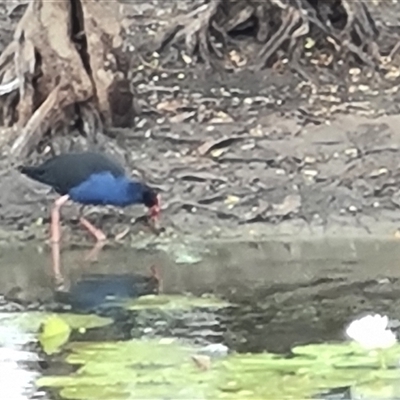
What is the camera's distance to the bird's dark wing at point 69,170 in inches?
372

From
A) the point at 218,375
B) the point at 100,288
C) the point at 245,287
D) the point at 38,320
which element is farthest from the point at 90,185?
the point at 218,375

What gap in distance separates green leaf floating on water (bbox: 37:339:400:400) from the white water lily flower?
0.04m

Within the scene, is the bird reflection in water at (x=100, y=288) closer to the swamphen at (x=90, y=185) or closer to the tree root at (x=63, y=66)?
the swamphen at (x=90, y=185)

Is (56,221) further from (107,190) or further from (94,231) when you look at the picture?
(107,190)

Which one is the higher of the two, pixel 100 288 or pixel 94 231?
pixel 94 231

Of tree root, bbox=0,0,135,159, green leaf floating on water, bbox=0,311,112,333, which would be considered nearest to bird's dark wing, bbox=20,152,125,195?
tree root, bbox=0,0,135,159

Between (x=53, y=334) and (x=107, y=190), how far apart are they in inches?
113

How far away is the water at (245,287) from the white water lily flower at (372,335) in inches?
7.6

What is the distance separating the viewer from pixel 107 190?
9430 mm

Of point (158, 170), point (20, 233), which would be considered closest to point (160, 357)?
point (20, 233)

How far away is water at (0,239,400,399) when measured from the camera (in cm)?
658

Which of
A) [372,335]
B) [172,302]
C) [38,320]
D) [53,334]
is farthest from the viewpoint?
[172,302]

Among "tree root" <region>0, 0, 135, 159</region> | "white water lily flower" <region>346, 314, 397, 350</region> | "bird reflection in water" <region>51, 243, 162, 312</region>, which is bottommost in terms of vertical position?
"white water lily flower" <region>346, 314, 397, 350</region>

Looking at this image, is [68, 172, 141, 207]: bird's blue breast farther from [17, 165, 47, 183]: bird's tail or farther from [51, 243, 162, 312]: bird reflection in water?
[51, 243, 162, 312]: bird reflection in water
